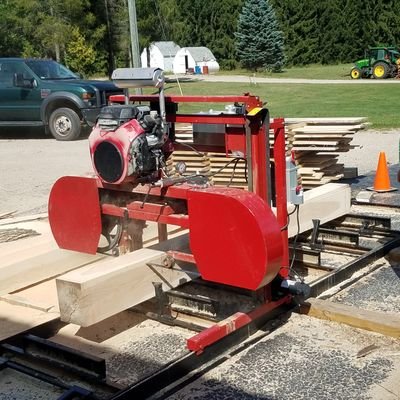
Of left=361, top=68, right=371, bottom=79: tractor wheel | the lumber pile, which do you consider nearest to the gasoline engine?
the lumber pile

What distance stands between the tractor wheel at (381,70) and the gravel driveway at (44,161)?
2255 centimetres

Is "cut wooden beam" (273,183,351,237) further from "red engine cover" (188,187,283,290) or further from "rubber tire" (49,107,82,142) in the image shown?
"rubber tire" (49,107,82,142)

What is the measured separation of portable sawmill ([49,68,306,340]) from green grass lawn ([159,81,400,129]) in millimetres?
10814

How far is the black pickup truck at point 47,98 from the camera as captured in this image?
16.1 metres

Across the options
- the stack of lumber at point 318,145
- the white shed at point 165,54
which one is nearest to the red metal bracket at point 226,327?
the stack of lumber at point 318,145

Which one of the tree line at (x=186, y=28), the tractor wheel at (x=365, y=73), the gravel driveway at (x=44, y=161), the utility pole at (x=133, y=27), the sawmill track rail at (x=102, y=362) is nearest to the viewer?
the sawmill track rail at (x=102, y=362)

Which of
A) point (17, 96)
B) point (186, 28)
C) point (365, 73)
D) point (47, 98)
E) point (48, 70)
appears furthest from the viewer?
point (186, 28)

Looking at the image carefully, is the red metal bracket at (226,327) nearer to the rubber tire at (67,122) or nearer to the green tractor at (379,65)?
the rubber tire at (67,122)

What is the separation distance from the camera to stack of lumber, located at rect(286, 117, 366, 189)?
898 centimetres

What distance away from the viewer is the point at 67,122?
16516mm

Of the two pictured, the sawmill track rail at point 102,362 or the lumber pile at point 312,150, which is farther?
the lumber pile at point 312,150

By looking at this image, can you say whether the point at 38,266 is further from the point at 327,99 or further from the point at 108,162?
the point at 327,99

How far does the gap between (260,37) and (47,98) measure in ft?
123

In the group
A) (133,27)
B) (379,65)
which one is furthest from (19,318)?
(379,65)
